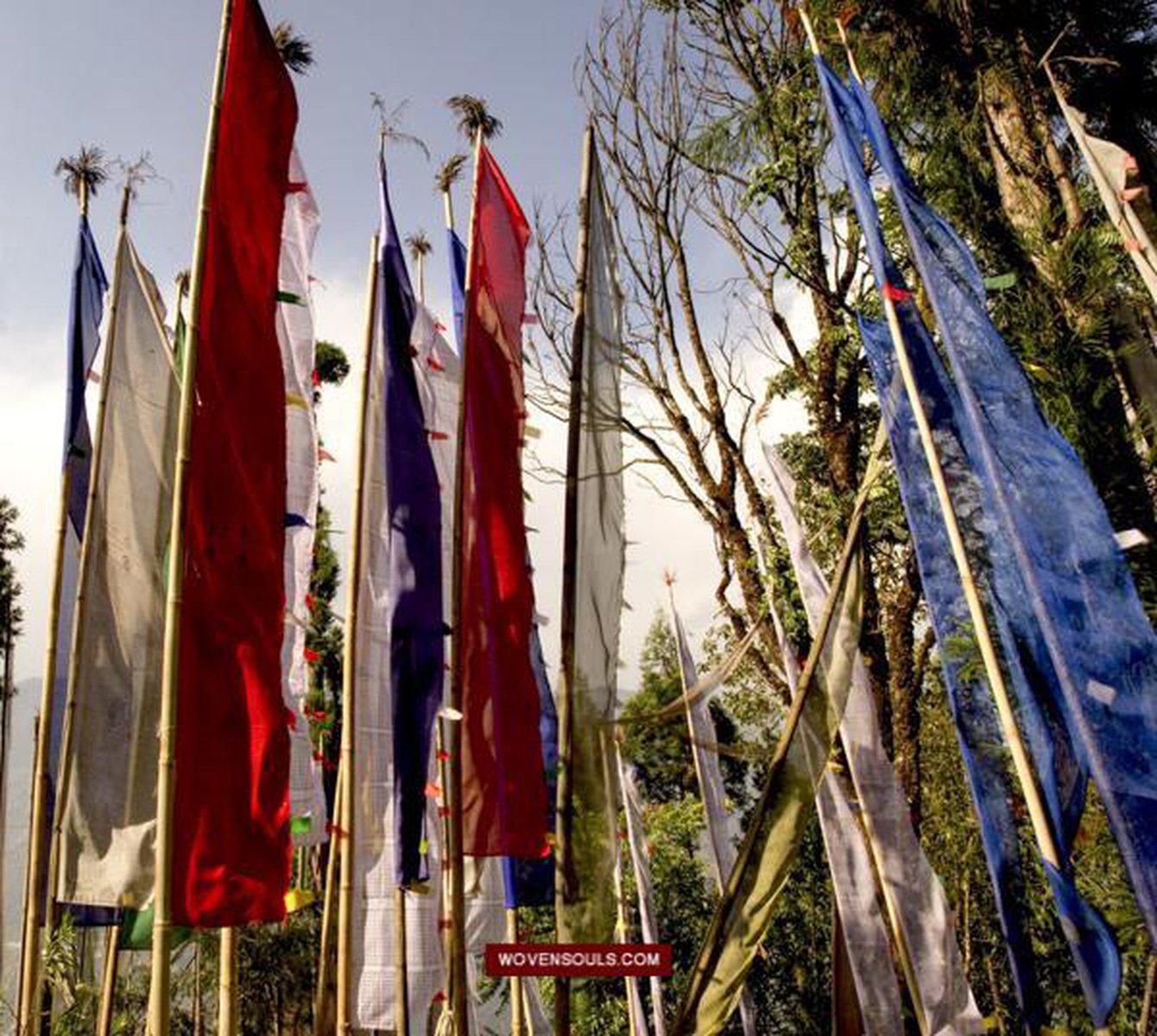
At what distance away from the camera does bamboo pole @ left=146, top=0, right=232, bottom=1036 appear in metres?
2.96

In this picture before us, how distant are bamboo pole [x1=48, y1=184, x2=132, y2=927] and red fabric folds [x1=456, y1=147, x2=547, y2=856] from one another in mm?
1544

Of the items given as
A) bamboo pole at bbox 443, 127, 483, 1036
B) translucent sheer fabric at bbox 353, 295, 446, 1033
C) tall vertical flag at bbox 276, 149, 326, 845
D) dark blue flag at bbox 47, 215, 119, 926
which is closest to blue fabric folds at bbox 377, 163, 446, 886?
translucent sheer fabric at bbox 353, 295, 446, 1033

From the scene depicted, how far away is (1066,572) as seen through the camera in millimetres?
3316

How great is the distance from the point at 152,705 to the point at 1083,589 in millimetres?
3743

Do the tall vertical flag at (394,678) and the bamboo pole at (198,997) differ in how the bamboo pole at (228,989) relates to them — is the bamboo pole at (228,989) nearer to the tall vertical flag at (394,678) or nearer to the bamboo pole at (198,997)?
the tall vertical flag at (394,678)

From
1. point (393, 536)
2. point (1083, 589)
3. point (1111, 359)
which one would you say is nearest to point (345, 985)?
point (393, 536)

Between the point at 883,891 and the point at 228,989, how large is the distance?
298cm

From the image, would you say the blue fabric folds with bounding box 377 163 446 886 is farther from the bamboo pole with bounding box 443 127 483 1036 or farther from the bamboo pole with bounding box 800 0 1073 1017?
the bamboo pole with bounding box 800 0 1073 1017

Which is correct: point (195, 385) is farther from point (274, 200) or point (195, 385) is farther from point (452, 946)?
point (452, 946)

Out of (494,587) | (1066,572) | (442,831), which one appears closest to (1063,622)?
(1066,572)

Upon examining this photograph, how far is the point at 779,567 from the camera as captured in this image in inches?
310

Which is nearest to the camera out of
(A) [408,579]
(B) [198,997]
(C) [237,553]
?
(C) [237,553]

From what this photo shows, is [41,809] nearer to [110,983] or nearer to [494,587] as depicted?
[110,983]

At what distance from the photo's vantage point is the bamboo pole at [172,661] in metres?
2.96
